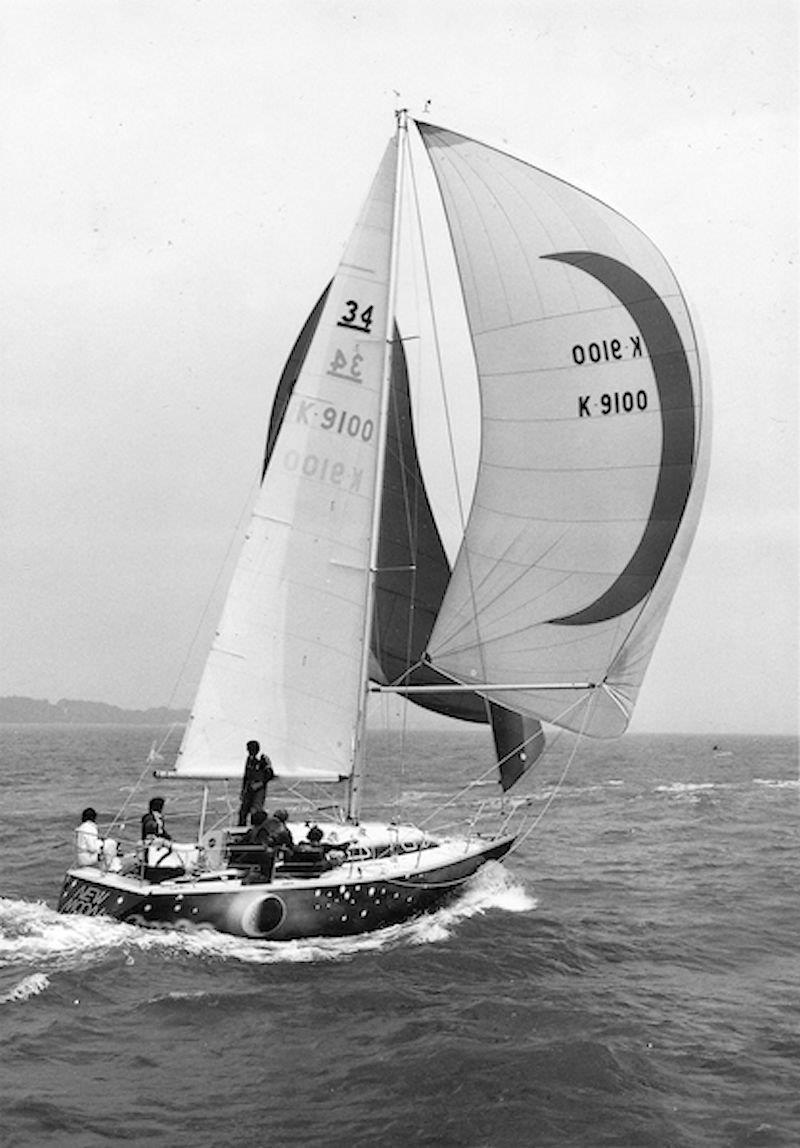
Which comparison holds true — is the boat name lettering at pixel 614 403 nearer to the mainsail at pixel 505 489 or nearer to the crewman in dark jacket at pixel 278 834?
the mainsail at pixel 505 489

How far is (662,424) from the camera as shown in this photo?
1592 centimetres

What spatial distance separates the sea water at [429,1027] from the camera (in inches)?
376

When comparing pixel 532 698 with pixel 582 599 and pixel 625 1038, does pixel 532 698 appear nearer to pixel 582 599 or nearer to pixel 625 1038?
pixel 582 599

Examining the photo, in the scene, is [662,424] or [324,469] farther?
[324,469]

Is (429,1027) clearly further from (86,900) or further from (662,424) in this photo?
(662,424)

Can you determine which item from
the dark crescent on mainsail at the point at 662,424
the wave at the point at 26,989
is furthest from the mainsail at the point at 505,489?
the wave at the point at 26,989

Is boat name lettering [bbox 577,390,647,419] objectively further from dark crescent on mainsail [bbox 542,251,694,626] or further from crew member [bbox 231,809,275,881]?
crew member [bbox 231,809,275,881]


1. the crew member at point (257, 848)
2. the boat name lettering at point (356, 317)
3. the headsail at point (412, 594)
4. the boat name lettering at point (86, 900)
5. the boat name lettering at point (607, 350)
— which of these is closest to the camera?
the boat name lettering at point (86, 900)

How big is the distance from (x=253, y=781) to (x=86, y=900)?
278 centimetres

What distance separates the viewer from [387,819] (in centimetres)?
2994

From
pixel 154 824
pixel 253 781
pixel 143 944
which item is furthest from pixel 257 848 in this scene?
pixel 143 944

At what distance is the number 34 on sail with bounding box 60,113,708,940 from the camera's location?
1598 cm

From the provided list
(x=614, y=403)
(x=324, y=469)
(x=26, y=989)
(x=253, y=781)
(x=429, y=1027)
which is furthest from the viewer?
(x=324, y=469)

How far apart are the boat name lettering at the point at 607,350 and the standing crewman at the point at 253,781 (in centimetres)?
742
